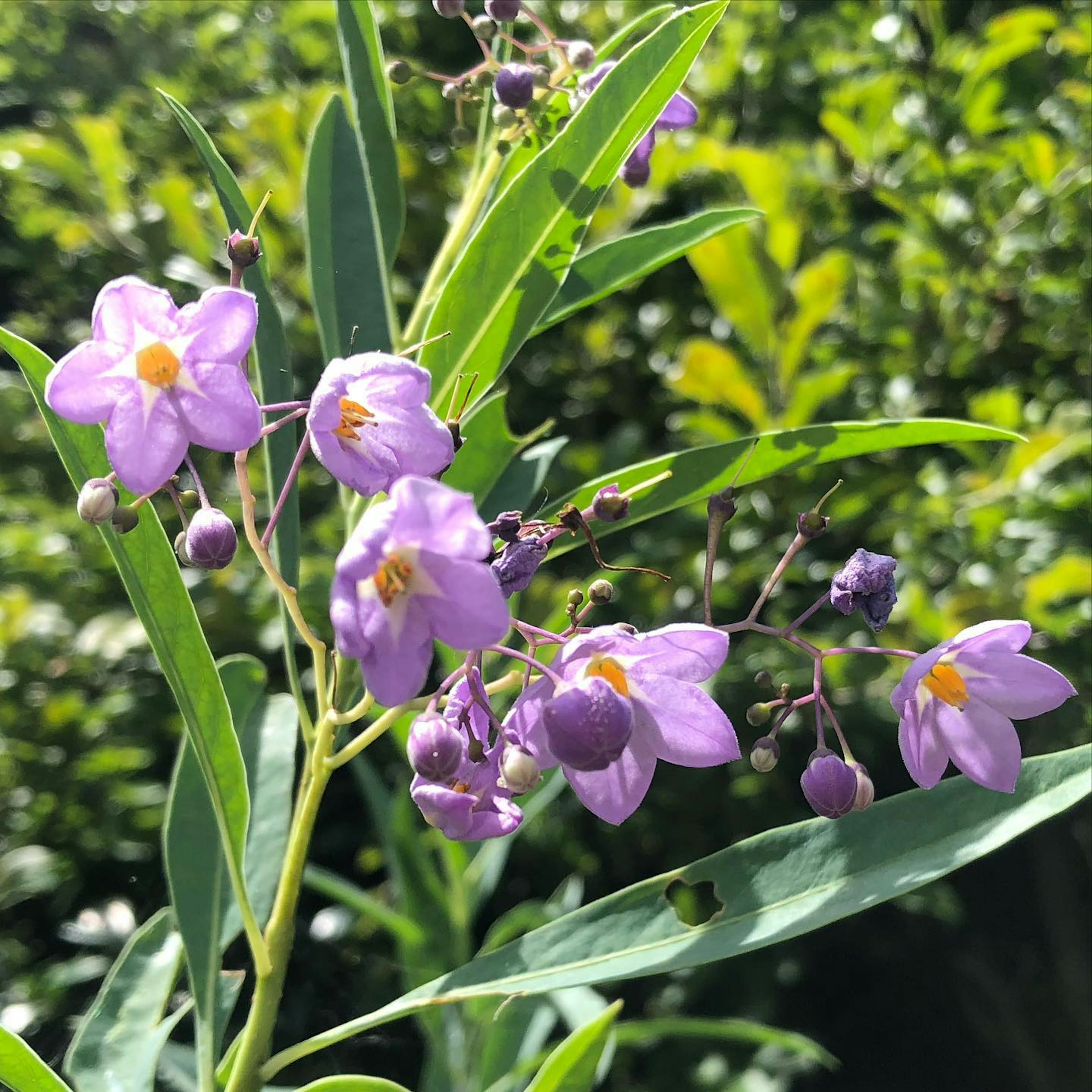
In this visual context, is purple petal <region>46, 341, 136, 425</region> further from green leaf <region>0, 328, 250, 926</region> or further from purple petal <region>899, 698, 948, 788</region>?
purple petal <region>899, 698, 948, 788</region>

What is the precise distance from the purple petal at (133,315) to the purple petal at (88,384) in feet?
0.04

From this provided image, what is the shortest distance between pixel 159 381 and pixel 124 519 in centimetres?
12

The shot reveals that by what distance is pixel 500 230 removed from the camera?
86 cm

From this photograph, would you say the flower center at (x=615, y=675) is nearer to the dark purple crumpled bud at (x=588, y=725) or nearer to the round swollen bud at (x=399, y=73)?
the dark purple crumpled bud at (x=588, y=725)

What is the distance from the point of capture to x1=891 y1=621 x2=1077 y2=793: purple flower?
2.65 ft

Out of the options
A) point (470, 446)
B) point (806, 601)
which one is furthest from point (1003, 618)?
point (470, 446)

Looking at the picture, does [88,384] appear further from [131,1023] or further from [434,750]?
[131,1023]

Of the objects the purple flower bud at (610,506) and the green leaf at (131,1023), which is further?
the green leaf at (131,1023)

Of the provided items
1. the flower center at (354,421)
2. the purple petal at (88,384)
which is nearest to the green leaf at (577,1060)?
the flower center at (354,421)

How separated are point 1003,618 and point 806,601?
352 mm

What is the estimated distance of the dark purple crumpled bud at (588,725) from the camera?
640mm

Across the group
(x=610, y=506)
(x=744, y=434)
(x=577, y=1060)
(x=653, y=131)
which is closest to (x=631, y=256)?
(x=653, y=131)

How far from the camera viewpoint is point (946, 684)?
857mm

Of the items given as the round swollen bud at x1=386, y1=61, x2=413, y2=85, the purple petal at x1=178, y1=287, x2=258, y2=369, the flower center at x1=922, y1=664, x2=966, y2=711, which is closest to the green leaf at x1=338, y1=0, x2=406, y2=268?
the round swollen bud at x1=386, y1=61, x2=413, y2=85
